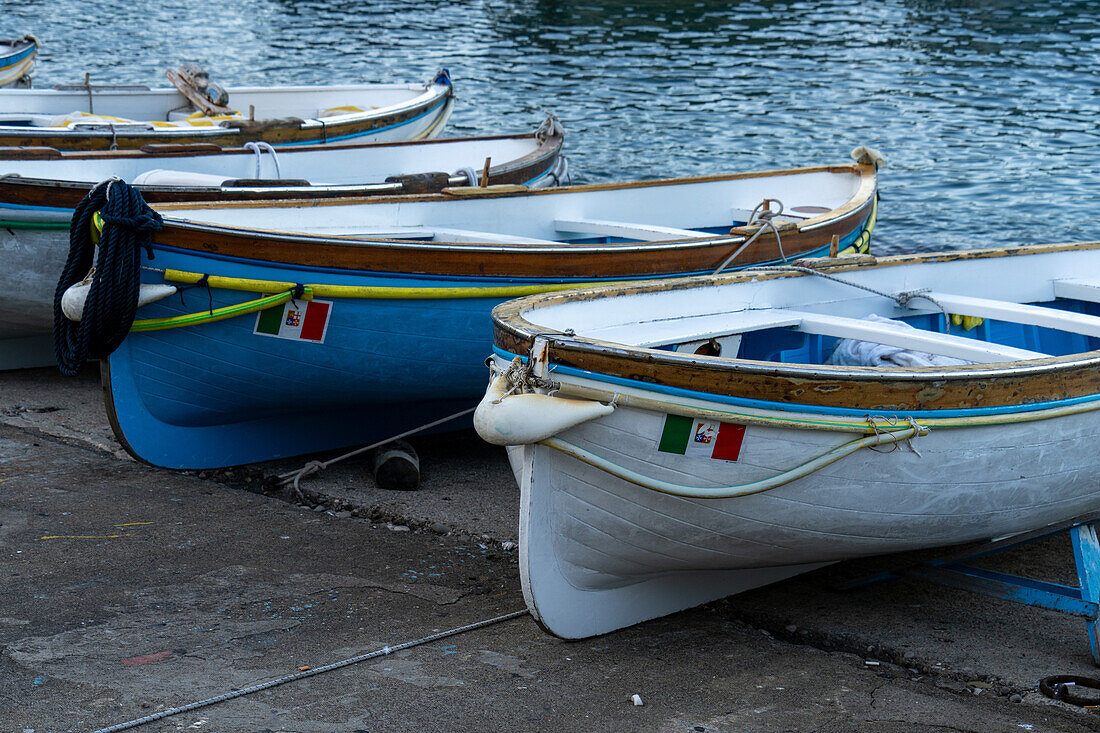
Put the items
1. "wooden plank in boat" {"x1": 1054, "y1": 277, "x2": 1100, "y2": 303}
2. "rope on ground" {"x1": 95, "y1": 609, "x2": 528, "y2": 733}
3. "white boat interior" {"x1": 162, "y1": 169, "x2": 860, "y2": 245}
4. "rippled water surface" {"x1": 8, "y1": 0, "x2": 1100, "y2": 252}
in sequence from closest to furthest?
1. "rope on ground" {"x1": 95, "y1": 609, "x2": 528, "y2": 733}
2. "wooden plank in boat" {"x1": 1054, "y1": 277, "x2": 1100, "y2": 303}
3. "white boat interior" {"x1": 162, "y1": 169, "x2": 860, "y2": 245}
4. "rippled water surface" {"x1": 8, "y1": 0, "x2": 1100, "y2": 252}

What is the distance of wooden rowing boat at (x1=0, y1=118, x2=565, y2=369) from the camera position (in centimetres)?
638

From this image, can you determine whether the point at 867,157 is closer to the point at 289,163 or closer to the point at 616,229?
the point at 616,229

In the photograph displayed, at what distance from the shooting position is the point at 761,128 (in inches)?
701

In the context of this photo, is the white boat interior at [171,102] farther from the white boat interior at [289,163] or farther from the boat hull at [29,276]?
the boat hull at [29,276]

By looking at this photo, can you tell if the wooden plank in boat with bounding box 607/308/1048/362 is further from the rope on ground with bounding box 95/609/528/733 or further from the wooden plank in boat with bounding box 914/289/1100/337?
the rope on ground with bounding box 95/609/528/733

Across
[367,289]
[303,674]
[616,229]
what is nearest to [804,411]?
[303,674]

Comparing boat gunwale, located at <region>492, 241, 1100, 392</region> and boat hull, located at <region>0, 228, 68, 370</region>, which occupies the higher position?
boat gunwale, located at <region>492, 241, 1100, 392</region>

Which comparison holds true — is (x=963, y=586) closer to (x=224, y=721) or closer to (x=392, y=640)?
(x=392, y=640)

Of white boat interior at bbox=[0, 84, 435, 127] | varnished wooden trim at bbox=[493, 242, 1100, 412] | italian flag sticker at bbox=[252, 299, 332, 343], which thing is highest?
varnished wooden trim at bbox=[493, 242, 1100, 412]

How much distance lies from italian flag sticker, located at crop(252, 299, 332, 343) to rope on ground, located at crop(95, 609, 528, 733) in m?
1.76

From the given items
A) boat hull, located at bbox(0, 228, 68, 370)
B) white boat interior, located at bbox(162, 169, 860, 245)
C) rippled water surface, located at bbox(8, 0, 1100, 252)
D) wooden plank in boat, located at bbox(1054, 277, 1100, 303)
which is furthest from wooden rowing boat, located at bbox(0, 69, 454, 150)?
wooden plank in boat, located at bbox(1054, 277, 1100, 303)

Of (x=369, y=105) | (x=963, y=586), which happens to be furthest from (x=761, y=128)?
(x=963, y=586)

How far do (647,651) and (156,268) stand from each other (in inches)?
106

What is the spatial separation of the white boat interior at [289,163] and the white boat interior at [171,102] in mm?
1340
